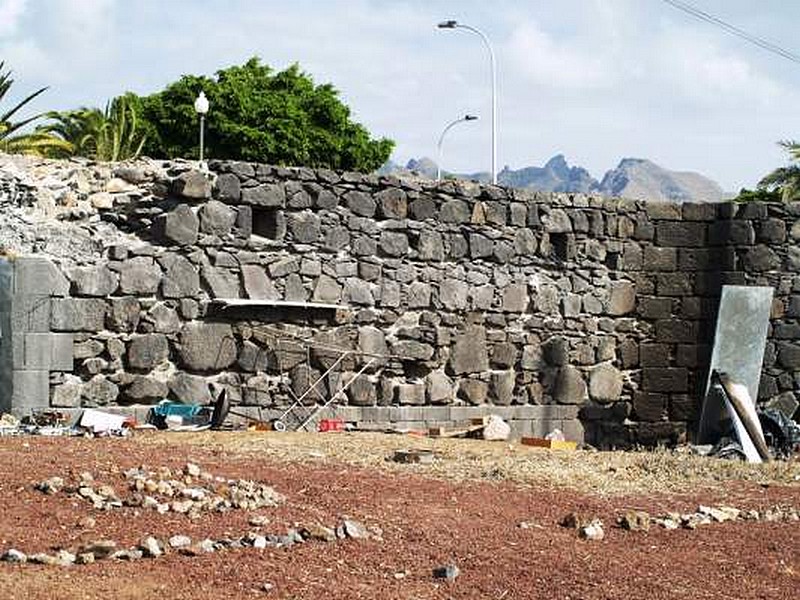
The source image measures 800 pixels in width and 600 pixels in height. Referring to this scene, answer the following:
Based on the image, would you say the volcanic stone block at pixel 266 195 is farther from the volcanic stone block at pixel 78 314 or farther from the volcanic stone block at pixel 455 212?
the volcanic stone block at pixel 455 212

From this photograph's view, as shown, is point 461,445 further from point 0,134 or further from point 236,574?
point 0,134

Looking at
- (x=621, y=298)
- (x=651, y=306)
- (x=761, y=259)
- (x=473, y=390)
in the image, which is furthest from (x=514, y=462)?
(x=761, y=259)

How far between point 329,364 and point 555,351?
3364 mm

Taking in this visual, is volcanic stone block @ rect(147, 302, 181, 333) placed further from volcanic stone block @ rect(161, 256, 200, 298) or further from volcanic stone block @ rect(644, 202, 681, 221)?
volcanic stone block @ rect(644, 202, 681, 221)

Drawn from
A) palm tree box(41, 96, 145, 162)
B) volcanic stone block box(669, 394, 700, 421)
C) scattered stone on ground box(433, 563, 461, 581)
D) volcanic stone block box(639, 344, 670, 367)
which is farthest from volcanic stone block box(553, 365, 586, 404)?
palm tree box(41, 96, 145, 162)

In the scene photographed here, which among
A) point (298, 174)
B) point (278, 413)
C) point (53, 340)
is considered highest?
point (298, 174)

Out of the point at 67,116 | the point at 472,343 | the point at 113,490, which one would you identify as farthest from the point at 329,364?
the point at 67,116

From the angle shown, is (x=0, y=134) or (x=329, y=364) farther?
(x=0, y=134)

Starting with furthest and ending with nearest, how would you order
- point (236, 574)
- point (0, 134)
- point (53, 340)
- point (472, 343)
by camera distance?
point (0, 134), point (472, 343), point (53, 340), point (236, 574)

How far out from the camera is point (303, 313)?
14000 mm

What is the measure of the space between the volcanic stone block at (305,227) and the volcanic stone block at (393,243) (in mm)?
869

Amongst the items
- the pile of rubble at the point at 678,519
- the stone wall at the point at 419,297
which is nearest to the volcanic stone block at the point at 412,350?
the stone wall at the point at 419,297

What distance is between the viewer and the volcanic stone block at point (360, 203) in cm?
1431

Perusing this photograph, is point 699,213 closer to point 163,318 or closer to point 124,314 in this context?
point 163,318
